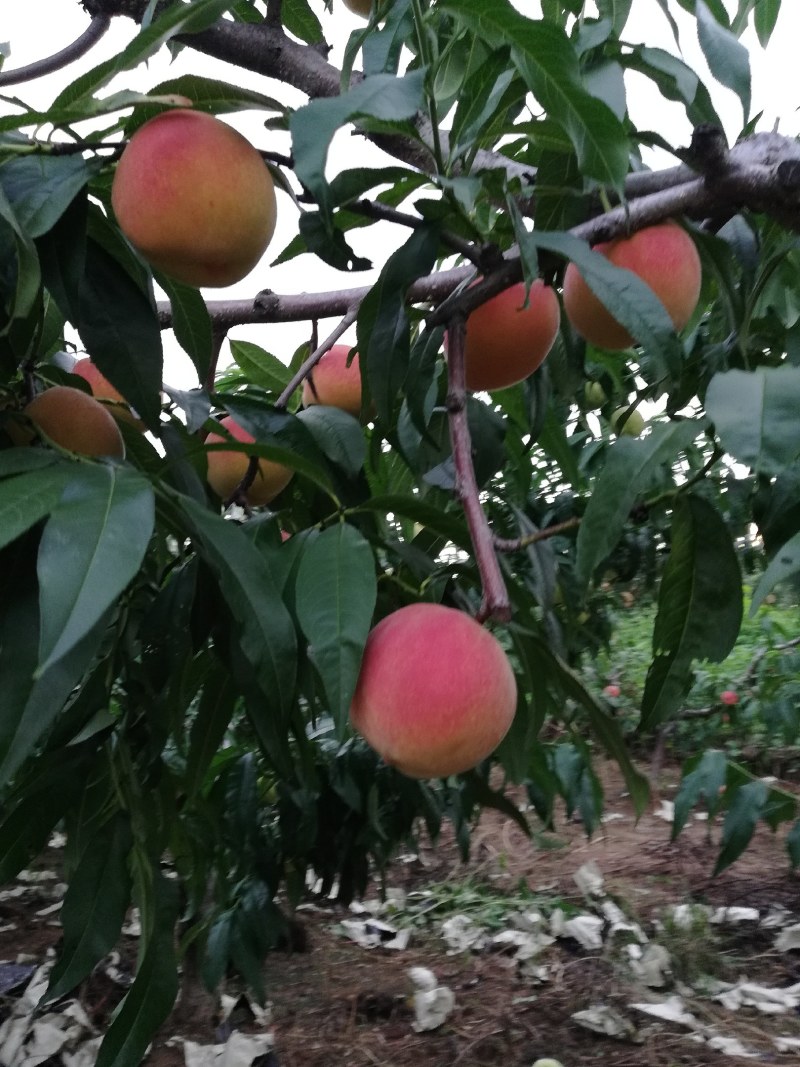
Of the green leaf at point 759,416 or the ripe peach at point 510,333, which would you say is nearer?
the green leaf at point 759,416

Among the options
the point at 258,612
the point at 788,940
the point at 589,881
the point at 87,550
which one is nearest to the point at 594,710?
the point at 258,612

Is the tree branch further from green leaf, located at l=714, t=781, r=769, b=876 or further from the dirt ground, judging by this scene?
green leaf, located at l=714, t=781, r=769, b=876

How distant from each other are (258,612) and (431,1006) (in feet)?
4.35

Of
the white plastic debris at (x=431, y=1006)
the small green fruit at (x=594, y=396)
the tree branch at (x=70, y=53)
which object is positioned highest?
the tree branch at (x=70, y=53)

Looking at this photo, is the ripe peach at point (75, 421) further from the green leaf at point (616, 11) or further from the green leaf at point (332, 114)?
the green leaf at point (616, 11)

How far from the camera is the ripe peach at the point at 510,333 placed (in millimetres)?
691

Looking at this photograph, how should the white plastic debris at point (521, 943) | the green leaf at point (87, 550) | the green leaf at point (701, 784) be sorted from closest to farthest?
1. the green leaf at point (87, 550)
2. the green leaf at point (701, 784)
3. the white plastic debris at point (521, 943)

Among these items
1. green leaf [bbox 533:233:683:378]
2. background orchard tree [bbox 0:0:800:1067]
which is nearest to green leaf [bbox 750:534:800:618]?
background orchard tree [bbox 0:0:800:1067]

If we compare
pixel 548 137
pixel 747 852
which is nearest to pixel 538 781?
pixel 548 137

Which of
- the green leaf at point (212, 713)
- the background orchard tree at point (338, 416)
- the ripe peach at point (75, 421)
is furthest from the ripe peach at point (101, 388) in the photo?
the green leaf at point (212, 713)

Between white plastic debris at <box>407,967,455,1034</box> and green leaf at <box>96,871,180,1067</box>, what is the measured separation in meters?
0.95

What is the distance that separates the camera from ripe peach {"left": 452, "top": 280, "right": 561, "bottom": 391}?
0.69 metres

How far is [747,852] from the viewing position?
2406 millimetres

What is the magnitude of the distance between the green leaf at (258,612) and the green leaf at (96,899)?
0.32 metres
